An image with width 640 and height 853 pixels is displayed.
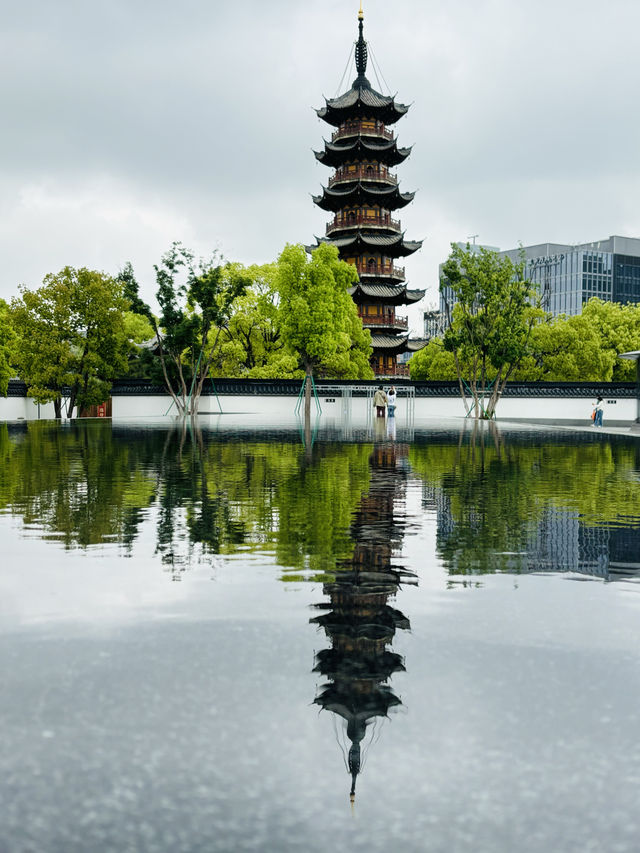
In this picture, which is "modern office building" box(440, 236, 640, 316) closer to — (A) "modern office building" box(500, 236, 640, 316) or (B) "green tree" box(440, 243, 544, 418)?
(A) "modern office building" box(500, 236, 640, 316)

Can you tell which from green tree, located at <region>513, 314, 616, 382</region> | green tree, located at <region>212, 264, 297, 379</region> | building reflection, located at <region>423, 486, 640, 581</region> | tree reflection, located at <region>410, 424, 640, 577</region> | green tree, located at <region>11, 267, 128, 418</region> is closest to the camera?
building reflection, located at <region>423, 486, 640, 581</region>

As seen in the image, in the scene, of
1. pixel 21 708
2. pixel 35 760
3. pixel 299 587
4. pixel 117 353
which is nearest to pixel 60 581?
pixel 299 587

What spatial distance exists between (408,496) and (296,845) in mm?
7808

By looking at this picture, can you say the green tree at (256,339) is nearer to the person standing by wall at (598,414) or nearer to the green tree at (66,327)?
the green tree at (66,327)

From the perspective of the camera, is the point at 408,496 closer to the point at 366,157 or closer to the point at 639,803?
the point at 639,803

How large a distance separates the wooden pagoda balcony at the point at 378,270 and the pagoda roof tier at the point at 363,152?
318 inches

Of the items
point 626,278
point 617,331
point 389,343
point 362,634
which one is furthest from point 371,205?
point 626,278

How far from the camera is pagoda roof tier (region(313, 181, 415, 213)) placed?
59.1 m

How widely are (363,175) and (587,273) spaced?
211 ft

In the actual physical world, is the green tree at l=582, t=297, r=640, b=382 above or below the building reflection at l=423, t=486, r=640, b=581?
above

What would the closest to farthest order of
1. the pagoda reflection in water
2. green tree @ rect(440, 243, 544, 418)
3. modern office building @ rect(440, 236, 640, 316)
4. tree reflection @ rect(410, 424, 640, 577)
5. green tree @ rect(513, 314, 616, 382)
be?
1. the pagoda reflection in water
2. tree reflection @ rect(410, 424, 640, 577)
3. green tree @ rect(440, 243, 544, 418)
4. green tree @ rect(513, 314, 616, 382)
5. modern office building @ rect(440, 236, 640, 316)

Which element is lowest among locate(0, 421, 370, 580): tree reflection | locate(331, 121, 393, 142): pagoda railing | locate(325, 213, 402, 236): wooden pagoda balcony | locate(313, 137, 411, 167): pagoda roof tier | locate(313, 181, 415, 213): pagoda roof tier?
locate(0, 421, 370, 580): tree reflection

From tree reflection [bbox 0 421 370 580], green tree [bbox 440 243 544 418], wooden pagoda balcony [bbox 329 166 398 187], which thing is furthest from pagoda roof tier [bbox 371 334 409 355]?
tree reflection [bbox 0 421 370 580]

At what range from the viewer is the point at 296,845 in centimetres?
211
